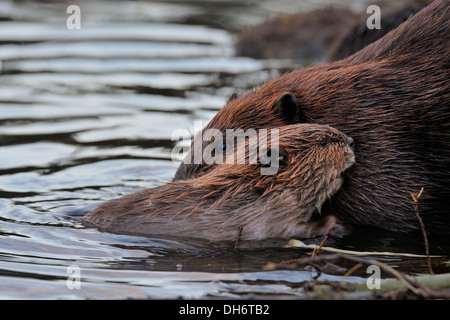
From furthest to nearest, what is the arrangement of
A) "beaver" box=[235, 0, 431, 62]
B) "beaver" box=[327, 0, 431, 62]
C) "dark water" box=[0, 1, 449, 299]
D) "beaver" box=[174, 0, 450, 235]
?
"beaver" box=[235, 0, 431, 62] → "beaver" box=[327, 0, 431, 62] → "beaver" box=[174, 0, 450, 235] → "dark water" box=[0, 1, 449, 299]

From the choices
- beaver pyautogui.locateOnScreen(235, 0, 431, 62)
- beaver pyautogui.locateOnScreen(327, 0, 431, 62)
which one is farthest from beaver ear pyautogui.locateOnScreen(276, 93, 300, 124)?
beaver pyautogui.locateOnScreen(235, 0, 431, 62)

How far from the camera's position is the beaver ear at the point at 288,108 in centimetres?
531

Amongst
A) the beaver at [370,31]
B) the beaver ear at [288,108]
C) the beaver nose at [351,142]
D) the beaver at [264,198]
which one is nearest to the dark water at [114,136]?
the beaver at [264,198]

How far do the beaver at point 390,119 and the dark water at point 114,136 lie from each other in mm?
217

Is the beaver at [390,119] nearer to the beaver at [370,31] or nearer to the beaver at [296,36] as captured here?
the beaver at [370,31]

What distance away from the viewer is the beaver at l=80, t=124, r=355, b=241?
5.04m

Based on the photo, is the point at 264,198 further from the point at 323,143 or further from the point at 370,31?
the point at 370,31

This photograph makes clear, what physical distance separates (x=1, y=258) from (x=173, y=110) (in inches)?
180

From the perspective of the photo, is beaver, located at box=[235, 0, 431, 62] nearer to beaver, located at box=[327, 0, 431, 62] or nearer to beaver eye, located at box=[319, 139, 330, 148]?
beaver, located at box=[327, 0, 431, 62]

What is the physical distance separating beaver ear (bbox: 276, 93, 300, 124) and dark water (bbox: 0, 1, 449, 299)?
0.88m

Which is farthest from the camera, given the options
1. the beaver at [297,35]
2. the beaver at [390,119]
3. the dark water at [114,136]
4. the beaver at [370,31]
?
the beaver at [297,35]

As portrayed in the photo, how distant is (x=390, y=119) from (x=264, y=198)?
993 mm

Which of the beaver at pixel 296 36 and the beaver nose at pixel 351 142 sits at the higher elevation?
the beaver at pixel 296 36

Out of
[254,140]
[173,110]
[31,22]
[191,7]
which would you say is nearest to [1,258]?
[254,140]
